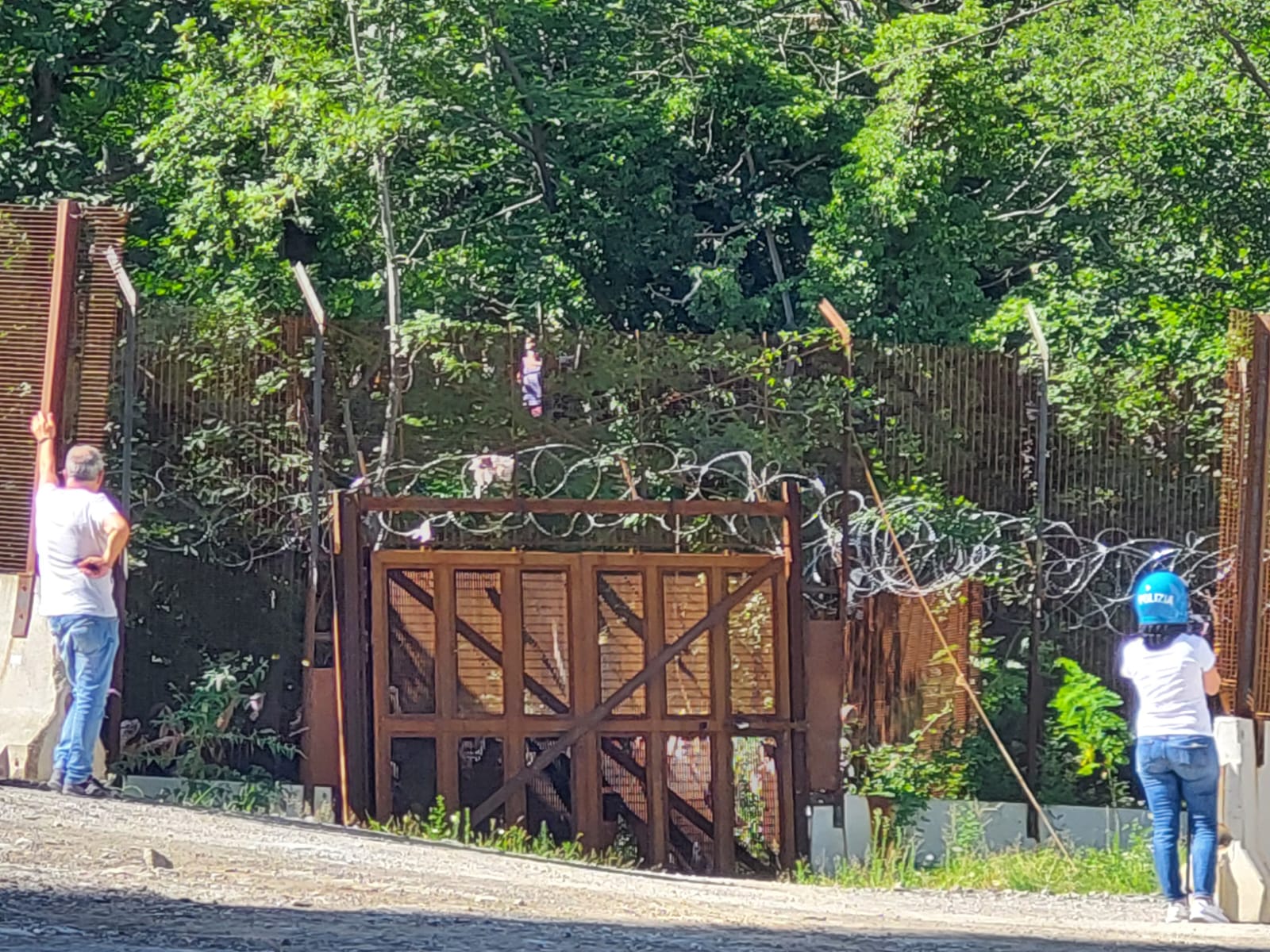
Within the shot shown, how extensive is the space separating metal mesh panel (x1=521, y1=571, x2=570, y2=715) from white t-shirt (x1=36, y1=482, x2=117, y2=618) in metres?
2.84

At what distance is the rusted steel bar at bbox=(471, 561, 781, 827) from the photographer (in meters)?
11.6

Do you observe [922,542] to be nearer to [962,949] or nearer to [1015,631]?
[1015,631]

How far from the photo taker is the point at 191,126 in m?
14.5

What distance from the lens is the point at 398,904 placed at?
7.38 m

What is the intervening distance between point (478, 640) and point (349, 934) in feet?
17.8

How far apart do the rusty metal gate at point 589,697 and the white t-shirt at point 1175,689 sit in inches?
123

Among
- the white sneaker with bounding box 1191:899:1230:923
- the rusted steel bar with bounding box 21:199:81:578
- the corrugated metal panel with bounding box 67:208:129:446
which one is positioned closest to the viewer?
the white sneaker with bounding box 1191:899:1230:923

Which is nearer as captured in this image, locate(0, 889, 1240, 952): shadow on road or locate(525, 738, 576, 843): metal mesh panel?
locate(0, 889, 1240, 952): shadow on road

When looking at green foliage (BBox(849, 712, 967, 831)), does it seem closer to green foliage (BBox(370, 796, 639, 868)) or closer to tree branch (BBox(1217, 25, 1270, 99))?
green foliage (BBox(370, 796, 639, 868))

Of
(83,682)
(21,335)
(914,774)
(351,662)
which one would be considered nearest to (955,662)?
(914,774)

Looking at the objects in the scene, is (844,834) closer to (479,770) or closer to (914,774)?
(914,774)

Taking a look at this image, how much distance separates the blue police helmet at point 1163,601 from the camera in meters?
9.45

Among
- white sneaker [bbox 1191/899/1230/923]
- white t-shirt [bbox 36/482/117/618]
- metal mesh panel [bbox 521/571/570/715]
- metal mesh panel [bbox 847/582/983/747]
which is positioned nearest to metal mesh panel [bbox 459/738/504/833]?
metal mesh panel [bbox 521/571/570/715]

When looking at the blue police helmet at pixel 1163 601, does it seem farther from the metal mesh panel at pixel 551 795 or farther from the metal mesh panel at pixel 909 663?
the metal mesh panel at pixel 551 795
